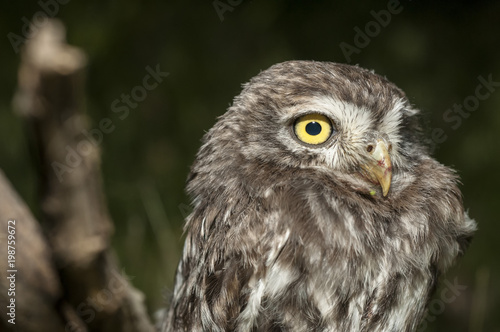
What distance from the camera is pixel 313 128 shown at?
2137 millimetres

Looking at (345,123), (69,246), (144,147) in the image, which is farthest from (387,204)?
(144,147)

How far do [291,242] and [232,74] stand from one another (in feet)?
8.66

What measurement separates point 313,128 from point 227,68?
8.35 ft

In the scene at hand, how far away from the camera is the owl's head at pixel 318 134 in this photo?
2135 mm

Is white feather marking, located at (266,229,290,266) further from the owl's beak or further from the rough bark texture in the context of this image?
the rough bark texture

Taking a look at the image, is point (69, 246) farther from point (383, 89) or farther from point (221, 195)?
point (383, 89)

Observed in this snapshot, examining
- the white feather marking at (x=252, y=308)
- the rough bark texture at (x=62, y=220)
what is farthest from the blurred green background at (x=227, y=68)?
the white feather marking at (x=252, y=308)

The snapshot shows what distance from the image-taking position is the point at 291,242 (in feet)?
6.72

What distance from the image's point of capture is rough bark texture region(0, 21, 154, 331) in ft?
5.57

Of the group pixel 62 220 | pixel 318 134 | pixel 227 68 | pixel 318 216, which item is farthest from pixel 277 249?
pixel 227 68

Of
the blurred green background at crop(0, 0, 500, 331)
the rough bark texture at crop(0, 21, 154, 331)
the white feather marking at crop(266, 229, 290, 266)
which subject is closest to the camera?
the rough bark texture at crop(0, 21, 154, 331)

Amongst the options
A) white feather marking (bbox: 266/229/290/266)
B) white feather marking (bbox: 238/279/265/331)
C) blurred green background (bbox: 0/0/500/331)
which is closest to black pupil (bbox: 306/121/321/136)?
white feather marking (bbox: 266/229/290/266)

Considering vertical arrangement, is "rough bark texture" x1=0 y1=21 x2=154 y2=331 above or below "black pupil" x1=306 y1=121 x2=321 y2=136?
below

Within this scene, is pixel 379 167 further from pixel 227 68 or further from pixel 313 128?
pixel 227 68
